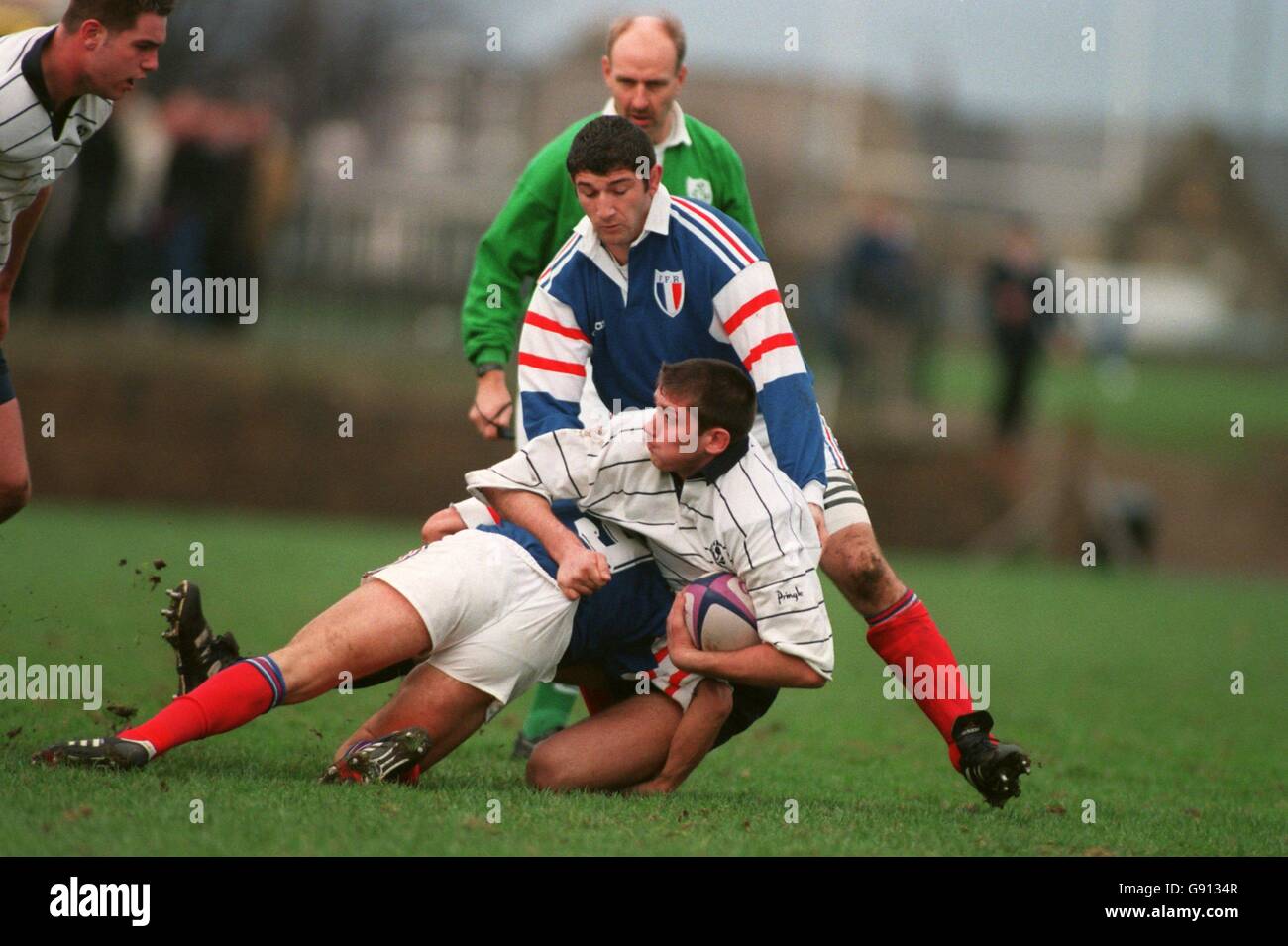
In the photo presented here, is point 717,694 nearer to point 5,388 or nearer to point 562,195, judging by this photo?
point 562,195

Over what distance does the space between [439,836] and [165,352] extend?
44.0 ft

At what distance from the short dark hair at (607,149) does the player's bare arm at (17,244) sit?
217 centimetres

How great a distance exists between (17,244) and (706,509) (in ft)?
10.0

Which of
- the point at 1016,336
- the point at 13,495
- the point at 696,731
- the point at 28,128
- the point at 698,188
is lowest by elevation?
the point at 696,731

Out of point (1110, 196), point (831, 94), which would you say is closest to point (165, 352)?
point (831, 94)

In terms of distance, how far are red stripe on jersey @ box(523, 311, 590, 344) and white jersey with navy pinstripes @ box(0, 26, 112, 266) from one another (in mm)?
1725

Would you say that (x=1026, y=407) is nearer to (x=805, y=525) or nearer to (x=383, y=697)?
(x=383, y=697)

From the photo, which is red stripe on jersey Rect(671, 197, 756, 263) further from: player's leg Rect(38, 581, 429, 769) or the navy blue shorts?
the navy blue shorts

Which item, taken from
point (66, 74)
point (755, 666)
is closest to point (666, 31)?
point (66, 74)

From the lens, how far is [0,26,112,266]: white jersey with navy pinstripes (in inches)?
223

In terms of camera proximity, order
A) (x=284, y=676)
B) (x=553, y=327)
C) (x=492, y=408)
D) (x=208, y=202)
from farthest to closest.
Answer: (x=208, y=202)
(x=492, y=408)
(x=553, y=327)
(x=284, y=676)

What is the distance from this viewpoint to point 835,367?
18406 millimetres

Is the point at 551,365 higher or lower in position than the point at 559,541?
higher

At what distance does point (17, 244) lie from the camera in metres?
6.62
